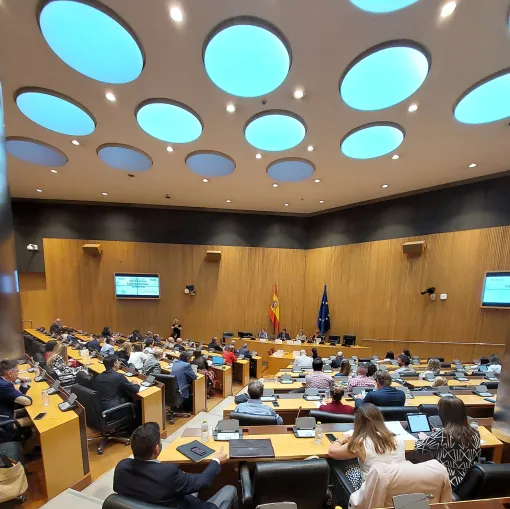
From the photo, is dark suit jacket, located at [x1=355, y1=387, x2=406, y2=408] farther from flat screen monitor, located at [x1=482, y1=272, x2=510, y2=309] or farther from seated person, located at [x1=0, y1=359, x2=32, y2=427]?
flat screen monitor, located at [x1=482, y1=272, x2=510, y2=309]

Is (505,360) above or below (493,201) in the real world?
below

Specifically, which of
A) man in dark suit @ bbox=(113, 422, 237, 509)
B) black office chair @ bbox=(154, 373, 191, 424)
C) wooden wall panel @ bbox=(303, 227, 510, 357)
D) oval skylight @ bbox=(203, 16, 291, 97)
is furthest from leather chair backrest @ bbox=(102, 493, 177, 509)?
wooden wall panel @ bbox=(303, 227, 510, 357)

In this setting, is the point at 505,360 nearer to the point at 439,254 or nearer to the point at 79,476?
the point at 79,476

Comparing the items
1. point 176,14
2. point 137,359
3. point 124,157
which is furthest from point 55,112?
point 137,359

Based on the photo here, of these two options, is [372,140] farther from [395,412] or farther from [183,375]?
[183,375]

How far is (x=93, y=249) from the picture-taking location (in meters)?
10.1

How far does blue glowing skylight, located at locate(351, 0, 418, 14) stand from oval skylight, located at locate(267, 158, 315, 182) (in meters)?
3.77

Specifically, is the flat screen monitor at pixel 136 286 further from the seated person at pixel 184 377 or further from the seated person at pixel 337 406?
the seated person at pixel 337 406

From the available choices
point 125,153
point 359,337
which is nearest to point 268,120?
point 125,153

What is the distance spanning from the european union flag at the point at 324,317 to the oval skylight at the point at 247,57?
8.13m

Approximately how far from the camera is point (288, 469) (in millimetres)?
1687

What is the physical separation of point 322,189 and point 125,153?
6.06 m

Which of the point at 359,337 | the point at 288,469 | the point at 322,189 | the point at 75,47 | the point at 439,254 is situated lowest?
the point at 359,337

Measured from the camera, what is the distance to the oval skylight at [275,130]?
501 cm
